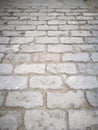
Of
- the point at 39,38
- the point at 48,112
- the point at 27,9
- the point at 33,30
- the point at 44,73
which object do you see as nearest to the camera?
the point at 48,112

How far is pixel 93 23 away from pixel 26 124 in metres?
2.35

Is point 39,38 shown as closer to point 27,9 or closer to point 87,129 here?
point 27,9

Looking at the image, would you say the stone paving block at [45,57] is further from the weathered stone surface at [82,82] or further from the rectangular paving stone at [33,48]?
the weathered stone surface at [82,82]

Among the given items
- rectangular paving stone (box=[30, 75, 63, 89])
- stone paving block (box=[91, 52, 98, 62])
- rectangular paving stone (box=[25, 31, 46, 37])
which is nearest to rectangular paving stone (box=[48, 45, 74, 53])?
stone paving block (box=[91, 52, 98, 62])

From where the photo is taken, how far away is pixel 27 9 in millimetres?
3818

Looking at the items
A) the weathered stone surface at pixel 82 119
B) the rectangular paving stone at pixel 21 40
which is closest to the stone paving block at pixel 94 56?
the weathered stone surface at pixel 82 119

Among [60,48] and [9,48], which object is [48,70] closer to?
[60,48]

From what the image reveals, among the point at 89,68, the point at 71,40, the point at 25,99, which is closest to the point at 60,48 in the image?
the point at 71,40

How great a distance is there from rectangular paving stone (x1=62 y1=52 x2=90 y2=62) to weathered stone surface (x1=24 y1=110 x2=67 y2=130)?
2.84 ft

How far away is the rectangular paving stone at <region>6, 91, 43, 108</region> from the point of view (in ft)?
5.34

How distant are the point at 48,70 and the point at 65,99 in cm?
49

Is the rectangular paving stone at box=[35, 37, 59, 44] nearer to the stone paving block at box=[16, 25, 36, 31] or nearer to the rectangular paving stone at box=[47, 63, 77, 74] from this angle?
the stone paving block at box=[16, 25, 36, 31]

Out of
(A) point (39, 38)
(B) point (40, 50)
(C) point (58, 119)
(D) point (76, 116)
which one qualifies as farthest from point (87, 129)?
(A) point (39, 38)

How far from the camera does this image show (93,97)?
5.58 ft
